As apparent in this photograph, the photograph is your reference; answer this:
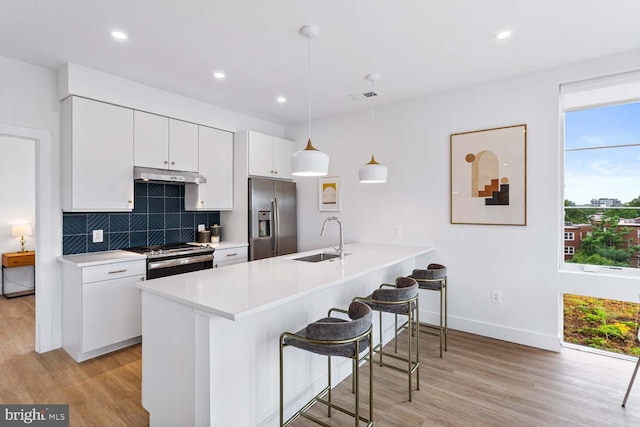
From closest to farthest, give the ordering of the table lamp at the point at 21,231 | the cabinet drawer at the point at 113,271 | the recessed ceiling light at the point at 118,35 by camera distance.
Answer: the recessed ceiling light at the point at 118,35 < the cabinet drawer at the point at 113,271 < the table lamp at the point at 21,231

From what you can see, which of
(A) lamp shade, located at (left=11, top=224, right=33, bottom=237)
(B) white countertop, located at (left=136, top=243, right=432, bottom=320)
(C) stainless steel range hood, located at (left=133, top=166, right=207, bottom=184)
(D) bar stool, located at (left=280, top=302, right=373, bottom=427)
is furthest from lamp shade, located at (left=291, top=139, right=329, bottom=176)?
(A) lamp shade, located at (left=11, top=224, right=33, bottom=237)

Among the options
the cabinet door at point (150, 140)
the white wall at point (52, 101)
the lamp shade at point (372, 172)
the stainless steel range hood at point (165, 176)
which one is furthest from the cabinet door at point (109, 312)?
the lamp shade at point (372, 172)

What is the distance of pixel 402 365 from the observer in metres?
2.80

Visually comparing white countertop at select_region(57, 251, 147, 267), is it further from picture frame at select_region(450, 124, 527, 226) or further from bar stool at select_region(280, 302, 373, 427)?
picture frame at select_region(450, 124, 527, 226)

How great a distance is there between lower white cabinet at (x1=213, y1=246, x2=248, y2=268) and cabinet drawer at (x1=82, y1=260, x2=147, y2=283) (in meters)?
0.81

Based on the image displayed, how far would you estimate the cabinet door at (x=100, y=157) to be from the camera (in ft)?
9.73

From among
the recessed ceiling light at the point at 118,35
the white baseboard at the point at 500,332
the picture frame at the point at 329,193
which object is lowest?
the white baseboard at the point at 500,332

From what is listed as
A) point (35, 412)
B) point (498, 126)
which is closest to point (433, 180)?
point (498, 126)

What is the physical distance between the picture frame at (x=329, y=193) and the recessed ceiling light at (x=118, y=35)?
276cm

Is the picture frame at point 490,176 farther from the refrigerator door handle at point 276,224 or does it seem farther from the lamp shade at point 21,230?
the lamp shade at point 21,230

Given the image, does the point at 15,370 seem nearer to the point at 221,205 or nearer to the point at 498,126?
the point at 221,205

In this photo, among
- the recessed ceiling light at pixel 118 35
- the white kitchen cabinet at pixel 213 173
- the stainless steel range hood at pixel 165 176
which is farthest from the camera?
the white kitchen cabinet at pixel 213 173

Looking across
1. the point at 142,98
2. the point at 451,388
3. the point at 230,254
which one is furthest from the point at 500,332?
the point at 142,98

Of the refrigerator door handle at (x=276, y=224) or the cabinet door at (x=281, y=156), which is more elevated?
the cabinet door at (x=281, y=156)
